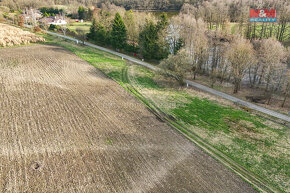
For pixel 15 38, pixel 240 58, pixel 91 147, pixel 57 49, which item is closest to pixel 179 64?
pixel 240 58

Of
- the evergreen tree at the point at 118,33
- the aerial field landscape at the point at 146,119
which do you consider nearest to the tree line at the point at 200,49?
the evergreen tree at the point at 118,33

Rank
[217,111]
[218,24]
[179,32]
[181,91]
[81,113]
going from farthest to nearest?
[218,24] → [179,32] → [181,91] → [217,111] → [81,113]

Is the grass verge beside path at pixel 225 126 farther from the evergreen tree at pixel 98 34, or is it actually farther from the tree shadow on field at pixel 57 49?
the evergreen tree at pixel 98 34

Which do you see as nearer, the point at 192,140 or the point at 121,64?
the point at 192,140

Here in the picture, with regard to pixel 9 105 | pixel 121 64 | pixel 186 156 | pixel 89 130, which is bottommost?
pixel 186 156

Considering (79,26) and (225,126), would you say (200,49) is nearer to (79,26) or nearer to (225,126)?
(225,126)

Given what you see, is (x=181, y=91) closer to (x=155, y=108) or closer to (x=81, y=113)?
(x=155, y=108)

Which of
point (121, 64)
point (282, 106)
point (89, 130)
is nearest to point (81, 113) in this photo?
point (89, 130)
